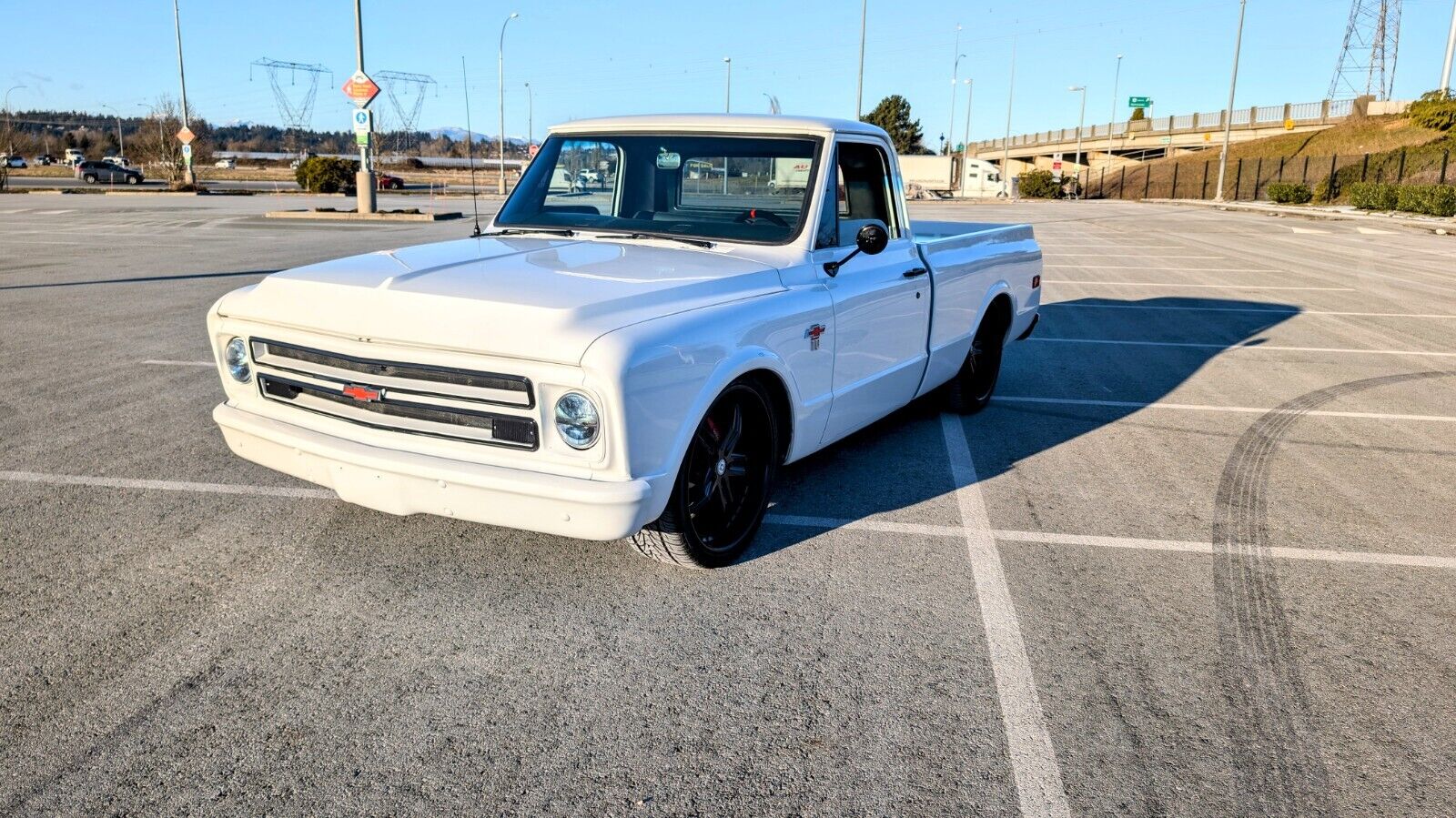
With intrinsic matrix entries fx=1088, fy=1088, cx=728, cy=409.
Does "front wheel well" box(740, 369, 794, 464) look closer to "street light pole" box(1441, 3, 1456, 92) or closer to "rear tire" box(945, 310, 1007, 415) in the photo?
A: "rear tire" box(945, 310, 1007, 415)

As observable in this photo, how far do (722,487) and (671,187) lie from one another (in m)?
1.77

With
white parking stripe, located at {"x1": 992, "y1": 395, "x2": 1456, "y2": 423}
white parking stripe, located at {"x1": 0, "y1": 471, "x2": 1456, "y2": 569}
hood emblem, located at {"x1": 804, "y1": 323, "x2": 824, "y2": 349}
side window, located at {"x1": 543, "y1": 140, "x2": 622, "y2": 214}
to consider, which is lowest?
white parking stripe, located at {"x1": 0, "y1": 471, "x2": 1456, "y2": 569}

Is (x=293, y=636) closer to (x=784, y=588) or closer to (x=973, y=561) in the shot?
(x=784, y=588)

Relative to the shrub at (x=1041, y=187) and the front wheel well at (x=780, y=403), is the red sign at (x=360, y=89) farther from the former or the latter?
the shrub at (x=1041, y=187)

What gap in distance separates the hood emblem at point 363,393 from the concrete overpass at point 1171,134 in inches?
2944

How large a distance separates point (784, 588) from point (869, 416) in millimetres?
1491

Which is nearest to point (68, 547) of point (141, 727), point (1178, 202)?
point (141, 727)

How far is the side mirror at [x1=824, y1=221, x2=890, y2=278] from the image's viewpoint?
185 inches

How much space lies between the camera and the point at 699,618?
391 centimetres

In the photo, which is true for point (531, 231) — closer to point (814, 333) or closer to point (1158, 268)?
point (814, 333)

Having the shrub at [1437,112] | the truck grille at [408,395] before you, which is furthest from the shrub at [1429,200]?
the truck grille at [408,395]

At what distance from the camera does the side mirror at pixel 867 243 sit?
15.4 feet

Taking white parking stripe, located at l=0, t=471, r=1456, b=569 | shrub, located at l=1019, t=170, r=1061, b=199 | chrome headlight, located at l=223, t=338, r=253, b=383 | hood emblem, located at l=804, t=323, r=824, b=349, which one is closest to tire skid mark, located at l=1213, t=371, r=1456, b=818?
white parking stripe, located at l=0, t=471, r=1456, b=569

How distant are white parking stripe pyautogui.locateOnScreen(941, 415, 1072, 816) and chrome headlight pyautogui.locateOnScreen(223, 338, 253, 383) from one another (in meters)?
3.00
